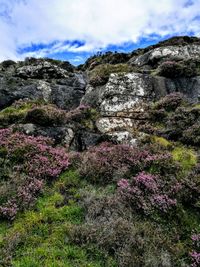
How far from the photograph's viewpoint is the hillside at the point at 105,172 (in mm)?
7445

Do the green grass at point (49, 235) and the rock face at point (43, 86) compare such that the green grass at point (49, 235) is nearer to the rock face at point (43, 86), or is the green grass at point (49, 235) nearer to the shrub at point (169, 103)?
the shrub at point (169, 103)

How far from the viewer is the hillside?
24.4 ft

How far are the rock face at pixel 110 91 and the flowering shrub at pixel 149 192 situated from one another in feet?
13.3

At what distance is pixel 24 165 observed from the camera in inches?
457

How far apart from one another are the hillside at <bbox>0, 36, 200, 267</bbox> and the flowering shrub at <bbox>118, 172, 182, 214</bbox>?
0.11ft

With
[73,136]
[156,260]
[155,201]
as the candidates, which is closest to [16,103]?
[73,136]

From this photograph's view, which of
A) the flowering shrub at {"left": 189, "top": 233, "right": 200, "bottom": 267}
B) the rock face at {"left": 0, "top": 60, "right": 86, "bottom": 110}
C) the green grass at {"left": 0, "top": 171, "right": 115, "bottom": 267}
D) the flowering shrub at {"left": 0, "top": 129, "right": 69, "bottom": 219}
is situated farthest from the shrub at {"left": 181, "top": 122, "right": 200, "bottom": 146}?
the rock face at {"left": 0, "top": 60, "right": 86, "bottom": 110}

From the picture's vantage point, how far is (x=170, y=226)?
8.24m

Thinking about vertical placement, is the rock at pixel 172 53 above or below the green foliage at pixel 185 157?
above

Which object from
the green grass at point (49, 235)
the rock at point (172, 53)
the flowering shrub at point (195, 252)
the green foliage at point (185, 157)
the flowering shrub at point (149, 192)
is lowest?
the flowering shrub at point (195, 252)

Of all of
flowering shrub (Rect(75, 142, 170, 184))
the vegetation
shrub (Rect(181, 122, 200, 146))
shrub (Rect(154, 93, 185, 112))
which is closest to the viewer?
the vegetation

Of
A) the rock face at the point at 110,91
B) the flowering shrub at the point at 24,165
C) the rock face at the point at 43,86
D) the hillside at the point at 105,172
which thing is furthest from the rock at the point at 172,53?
the flowering shrub at the point at 24,165

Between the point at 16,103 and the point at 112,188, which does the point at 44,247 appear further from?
the point at 16,103

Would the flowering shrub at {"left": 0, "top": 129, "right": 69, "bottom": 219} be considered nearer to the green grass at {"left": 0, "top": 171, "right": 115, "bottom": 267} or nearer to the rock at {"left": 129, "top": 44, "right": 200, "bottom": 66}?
the green grass at {"left": 0, "top": 171, "right": 115, "bottom": 267}
